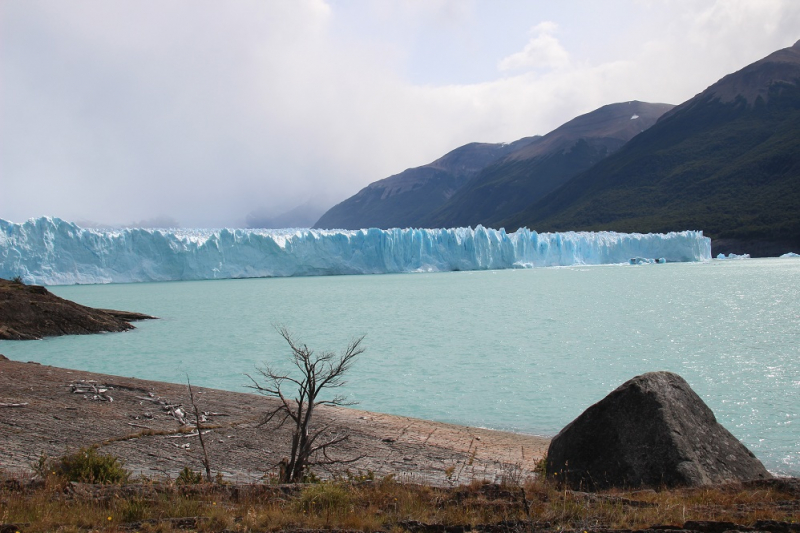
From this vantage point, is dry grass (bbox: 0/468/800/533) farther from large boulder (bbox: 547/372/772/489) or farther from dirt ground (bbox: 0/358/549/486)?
dirt ground (bbox: 0/358/549/486)

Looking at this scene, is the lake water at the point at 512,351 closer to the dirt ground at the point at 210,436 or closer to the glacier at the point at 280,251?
the dirt ground at the point at 210,436

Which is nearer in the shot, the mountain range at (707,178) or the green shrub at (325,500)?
the green shrub at (325,500)

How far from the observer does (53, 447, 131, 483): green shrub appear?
5.00m

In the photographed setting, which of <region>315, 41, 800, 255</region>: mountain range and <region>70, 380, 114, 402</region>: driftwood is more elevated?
<region>315, 41, 800, 255</region>: mountain range

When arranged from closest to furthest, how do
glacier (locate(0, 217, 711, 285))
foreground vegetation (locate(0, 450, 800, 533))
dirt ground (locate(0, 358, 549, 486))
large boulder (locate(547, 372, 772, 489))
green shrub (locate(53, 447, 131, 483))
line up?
1. foreground vegetation (locate(0, 450, 800, 533))
2. green shrub (locate(53, 447, 131, 483))
3. large boulder (locate(547, 372, 772, 489))
4. dirt ground (locate(0, 358, 549, 486))
5. glacier (locate(0, 217, 711, 285))

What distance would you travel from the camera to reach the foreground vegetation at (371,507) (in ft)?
12.6

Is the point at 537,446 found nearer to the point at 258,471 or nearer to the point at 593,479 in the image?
the point at 593,479

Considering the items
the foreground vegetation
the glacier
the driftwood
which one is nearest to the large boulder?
the foreground vegetation

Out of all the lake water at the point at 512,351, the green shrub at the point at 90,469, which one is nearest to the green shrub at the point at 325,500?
the green shrub at the point at 90,469

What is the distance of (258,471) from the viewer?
6.28 metres

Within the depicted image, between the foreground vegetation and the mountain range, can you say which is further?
the mountain range

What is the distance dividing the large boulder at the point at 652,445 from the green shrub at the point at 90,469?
3.84 metres

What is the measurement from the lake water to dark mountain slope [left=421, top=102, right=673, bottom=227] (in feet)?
387

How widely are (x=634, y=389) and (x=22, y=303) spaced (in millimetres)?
20225
